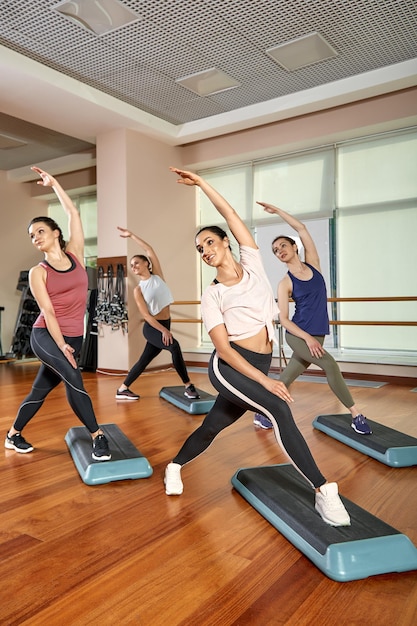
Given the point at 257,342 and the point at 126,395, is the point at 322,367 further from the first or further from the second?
the point at 126,395

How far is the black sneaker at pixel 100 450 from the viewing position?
253cm

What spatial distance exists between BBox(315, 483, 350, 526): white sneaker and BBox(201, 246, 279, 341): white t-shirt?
62cm

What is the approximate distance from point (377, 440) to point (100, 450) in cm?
151

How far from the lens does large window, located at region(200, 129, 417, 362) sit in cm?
555

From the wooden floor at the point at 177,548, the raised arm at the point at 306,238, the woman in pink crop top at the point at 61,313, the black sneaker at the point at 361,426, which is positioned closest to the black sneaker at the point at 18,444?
the wooden floor at the point at 177,548

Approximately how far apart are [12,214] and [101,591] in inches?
304

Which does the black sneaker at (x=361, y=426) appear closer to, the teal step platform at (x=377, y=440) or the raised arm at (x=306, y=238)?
the teal step platform at (x=377, y=440)

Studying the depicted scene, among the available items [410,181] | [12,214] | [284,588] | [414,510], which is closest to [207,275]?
[410,181]

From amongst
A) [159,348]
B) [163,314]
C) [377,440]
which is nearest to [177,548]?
[377,440]

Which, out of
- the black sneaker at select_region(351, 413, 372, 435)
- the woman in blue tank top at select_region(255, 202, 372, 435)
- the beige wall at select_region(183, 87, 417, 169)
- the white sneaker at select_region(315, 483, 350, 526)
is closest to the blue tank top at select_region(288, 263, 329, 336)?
the woman in blue tank top at select_region(255, 202, 372, 435)

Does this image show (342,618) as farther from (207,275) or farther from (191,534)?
(207,275)

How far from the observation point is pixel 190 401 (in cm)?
401

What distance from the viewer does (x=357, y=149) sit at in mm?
5859

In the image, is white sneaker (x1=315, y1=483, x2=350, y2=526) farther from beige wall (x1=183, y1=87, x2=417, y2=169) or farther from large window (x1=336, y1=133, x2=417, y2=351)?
beige wall (x1=183, y1=87, x2=417, y2=169)
